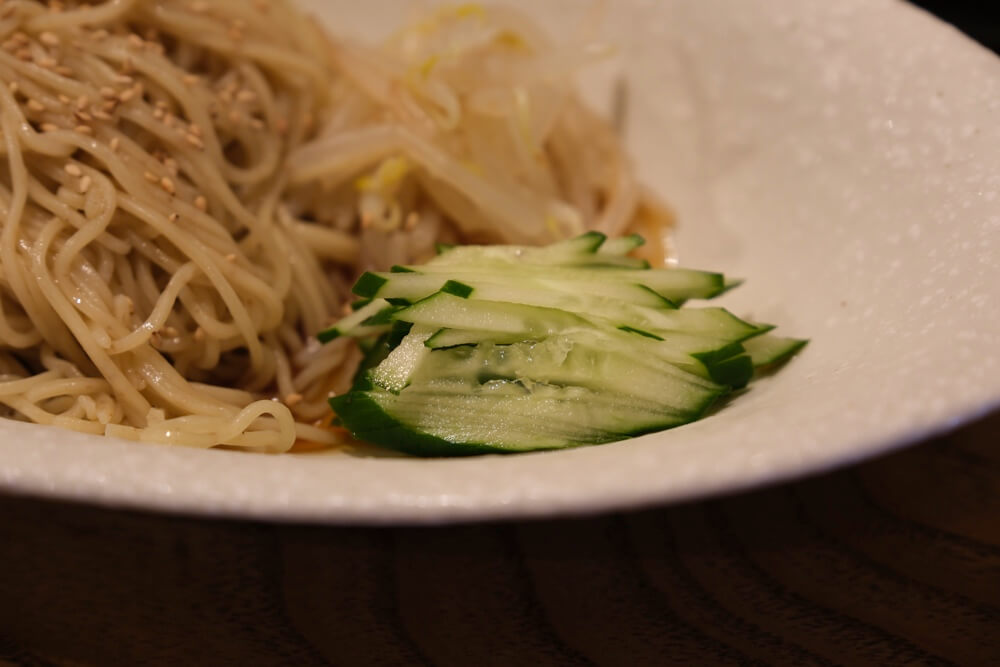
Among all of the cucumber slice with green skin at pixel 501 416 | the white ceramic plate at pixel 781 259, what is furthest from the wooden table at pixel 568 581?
the cucumber slice with green skin at pixel 501 416

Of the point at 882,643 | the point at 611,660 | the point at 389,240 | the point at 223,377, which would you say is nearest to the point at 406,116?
the point at 389,240

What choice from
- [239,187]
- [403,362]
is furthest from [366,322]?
[239,187]

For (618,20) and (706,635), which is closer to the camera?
(706,635)

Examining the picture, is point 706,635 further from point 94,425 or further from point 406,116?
point 406,116

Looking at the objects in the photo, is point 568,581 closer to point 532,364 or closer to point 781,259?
point 532,364

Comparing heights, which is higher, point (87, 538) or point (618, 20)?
point (618, 20)

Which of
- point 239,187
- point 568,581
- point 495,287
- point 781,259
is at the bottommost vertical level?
point 568,581

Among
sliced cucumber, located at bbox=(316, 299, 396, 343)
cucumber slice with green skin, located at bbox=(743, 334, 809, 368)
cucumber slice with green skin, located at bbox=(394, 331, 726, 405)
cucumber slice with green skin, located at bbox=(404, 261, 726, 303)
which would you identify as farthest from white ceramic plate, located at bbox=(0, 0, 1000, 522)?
sliced cucumber, located at bbox=(316, 299, 396, 343)
